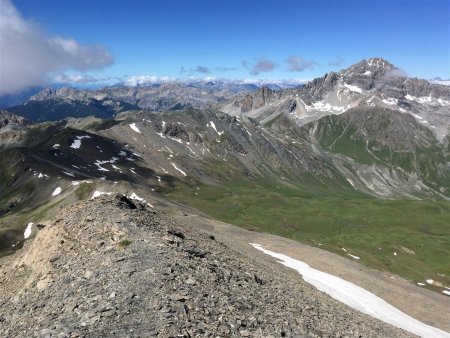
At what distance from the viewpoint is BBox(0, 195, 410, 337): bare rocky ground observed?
77.6 feet

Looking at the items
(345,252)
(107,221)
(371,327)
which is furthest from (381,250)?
(107,221)

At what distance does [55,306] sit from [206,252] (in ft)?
49.6

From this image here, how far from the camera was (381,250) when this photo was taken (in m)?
194

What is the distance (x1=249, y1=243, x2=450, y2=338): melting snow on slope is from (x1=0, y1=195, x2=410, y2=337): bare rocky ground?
17548 millimetres

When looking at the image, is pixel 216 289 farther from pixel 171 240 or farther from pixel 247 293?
pixel 171 240

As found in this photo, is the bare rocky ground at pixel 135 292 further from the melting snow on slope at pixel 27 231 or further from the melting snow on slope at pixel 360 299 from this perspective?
the melting snow on slope at pixel 27 231

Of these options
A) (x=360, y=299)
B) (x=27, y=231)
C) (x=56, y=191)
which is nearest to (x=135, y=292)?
(x=360, y=299)

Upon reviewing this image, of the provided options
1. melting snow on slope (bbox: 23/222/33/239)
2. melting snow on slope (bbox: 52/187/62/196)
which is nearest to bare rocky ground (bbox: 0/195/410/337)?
melting snow on slope (bbox: 23/222/33/239)

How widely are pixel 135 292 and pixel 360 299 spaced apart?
Answer: 157 feet

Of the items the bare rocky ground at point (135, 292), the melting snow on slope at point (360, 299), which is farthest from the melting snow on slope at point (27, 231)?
the bare rocky ground at point (135, 292)

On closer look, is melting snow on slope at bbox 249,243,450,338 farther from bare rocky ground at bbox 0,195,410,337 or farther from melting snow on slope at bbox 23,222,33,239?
melting snow on slope at bbox 23,222,33,239

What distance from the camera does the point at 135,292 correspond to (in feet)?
85.1

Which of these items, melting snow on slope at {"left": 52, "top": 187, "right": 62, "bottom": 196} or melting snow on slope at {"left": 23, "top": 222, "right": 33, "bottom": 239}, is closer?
melting snow on slope at {"left": 23, "top": 222, "right": 33, "bottom": 239}

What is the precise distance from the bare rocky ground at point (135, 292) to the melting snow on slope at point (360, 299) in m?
17.5
